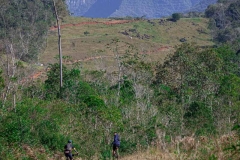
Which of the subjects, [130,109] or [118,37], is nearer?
[130,109]

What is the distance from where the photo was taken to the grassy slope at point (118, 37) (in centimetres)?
5188

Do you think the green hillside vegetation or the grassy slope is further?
the grassy slope

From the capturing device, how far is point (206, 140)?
7234mm

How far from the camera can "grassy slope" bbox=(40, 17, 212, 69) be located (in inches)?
2042

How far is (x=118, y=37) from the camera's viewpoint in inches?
2297

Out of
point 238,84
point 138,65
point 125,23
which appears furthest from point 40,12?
point 238,84

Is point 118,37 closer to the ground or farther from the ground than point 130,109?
farther from the ground

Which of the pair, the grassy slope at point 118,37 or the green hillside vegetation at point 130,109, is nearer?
the green hillside vegetation at point 130,109

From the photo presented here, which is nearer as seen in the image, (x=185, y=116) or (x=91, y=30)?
(x=185, y=116)

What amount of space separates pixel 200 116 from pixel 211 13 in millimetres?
57355

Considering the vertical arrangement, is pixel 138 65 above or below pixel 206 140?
below

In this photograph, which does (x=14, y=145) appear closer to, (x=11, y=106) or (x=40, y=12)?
(x=11, y=106)

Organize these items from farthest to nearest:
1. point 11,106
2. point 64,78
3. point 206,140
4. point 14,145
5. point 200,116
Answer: point 64,78
point 200,116
point 11,106
point 14,145
point 206,140

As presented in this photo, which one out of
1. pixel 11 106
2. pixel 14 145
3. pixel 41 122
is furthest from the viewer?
pixel 11 106
